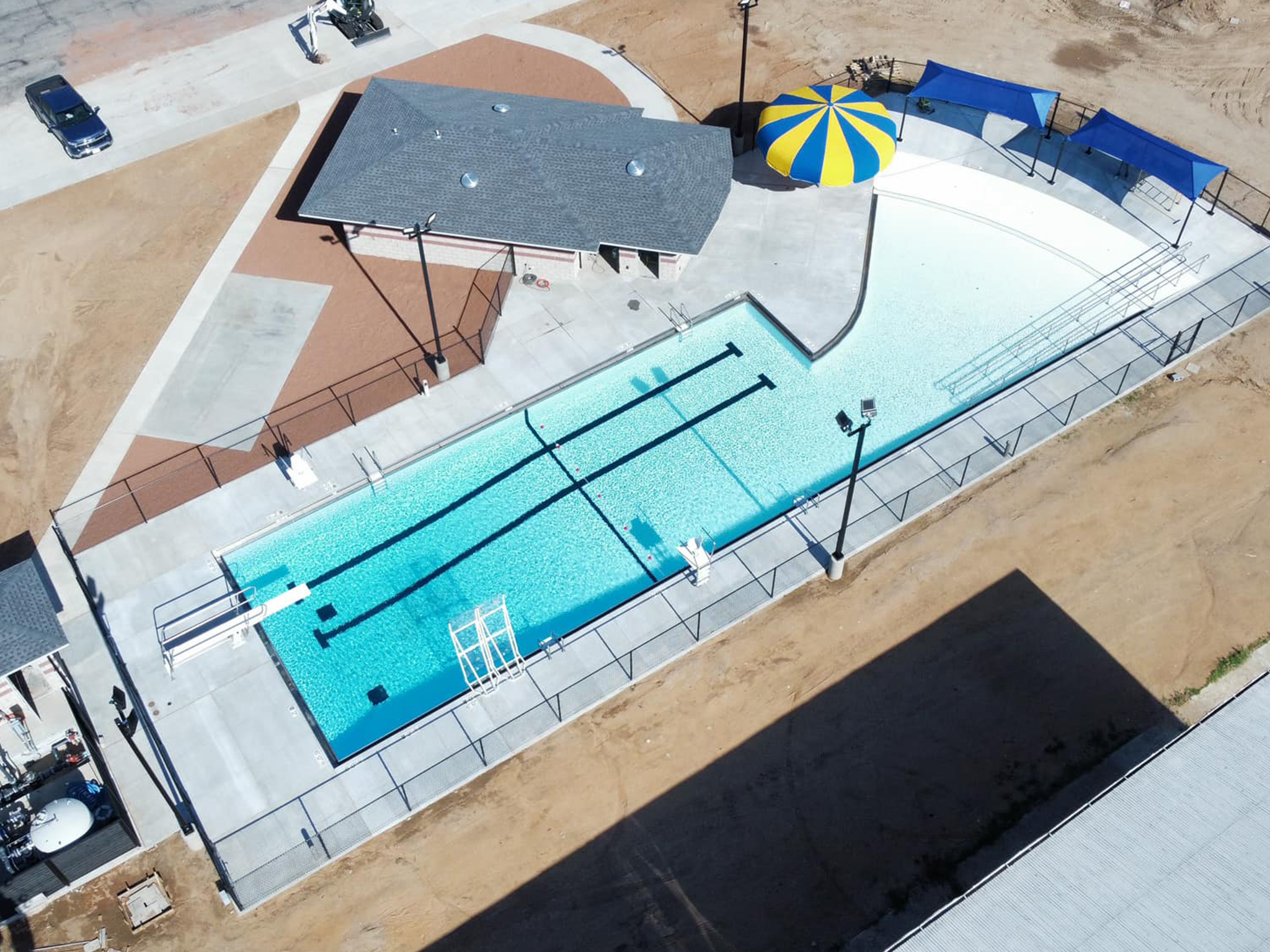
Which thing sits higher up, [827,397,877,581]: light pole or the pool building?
the pool building

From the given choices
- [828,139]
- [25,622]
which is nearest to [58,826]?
[25,622]

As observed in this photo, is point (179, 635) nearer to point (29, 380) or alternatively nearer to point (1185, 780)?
point (29, 380)

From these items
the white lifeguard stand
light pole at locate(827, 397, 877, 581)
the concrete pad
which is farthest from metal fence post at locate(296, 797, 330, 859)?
light pole at locate(827, 397, 877, 581)

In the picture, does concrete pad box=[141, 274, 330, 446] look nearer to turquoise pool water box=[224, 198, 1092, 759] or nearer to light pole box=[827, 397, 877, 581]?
turquoise pool water box=[224, 198, 1092, 759]

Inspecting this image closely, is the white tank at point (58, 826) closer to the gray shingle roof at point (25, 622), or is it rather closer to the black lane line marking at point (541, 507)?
the gray shingle roof at point (25, 622)

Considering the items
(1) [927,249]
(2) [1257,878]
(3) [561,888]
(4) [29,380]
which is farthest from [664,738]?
(4) [29,380]

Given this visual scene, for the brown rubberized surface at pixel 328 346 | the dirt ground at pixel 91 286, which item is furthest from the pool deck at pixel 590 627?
the dirt ground at pixel 91 286
